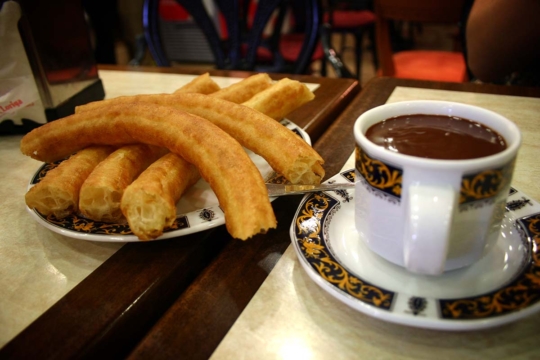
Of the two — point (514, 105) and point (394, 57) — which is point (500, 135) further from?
point (394, 57)

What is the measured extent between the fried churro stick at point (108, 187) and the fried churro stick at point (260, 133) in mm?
115

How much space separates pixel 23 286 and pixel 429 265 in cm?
47

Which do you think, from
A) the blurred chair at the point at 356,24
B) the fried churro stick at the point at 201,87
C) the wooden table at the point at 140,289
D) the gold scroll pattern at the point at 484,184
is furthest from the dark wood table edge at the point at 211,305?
the blurred chair at the point at 356,24

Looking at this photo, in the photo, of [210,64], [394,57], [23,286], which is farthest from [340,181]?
[210,64]

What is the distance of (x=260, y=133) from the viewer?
67 cm

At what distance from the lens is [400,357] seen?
40 centimetres

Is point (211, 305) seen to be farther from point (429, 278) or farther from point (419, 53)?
point (419, 53)

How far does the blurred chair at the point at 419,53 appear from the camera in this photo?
163 centimetres

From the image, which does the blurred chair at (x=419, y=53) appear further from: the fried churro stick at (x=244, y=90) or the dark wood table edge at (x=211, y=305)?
the dark wood table edge at (x=211, y=305)

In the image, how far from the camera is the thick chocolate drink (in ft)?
1.42

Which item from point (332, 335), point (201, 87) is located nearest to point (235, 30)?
point (201, 87)

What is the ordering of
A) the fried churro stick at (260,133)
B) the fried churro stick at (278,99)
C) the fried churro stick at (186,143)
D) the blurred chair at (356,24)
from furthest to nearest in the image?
1. the blurred chair at (356,24)
2. the fried churro stick at (278,99)
3. the fried churro stick at (260,133)
4. the fried churro stick at (186,143)

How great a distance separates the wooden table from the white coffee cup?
0.15m

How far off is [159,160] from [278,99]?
0.30 metres
